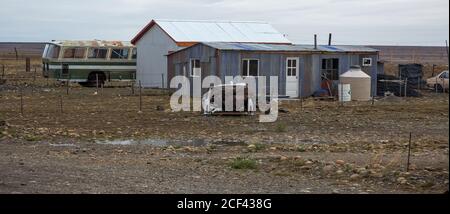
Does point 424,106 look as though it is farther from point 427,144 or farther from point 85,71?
point 85,71

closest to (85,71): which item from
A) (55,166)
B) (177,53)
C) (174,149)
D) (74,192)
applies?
(177,53)

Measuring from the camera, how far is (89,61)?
3666 centimetres

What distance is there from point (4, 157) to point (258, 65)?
18058 millimetres

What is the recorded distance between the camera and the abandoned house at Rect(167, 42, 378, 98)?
29109mm

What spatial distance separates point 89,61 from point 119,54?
1.91 meters

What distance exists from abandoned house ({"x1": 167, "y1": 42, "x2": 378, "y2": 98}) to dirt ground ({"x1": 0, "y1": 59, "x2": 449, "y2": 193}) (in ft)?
13.7

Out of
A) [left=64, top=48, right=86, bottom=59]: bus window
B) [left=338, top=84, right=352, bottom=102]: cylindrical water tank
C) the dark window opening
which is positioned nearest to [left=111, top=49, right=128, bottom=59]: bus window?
[left=64, top=48, right=86, bottom=59]: bus window

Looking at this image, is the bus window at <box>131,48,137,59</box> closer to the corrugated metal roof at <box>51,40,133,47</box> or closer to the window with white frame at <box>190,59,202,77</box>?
the corrugated metal roof at <box>51,40,133,47</box>

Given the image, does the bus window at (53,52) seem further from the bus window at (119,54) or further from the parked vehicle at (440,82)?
the parked vehicle at (440,82)

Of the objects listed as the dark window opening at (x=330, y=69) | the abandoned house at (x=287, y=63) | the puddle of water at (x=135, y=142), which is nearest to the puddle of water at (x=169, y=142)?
the puddle of water at (x=135, y=142)

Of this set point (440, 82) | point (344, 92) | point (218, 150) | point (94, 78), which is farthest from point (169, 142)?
point (440, 82)

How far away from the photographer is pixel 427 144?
14656 mm

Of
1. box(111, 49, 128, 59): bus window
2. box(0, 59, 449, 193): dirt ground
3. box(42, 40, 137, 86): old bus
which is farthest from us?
box(111, 49, 128, 59): bus window

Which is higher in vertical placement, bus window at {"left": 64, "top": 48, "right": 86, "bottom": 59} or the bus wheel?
Answer: bus window at {"left": 64, "top": 48, "right": 86, "bottom": 59}
